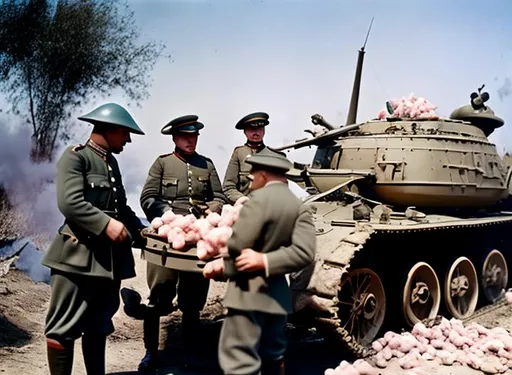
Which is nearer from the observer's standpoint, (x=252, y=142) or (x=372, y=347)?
(x=372, y=347)

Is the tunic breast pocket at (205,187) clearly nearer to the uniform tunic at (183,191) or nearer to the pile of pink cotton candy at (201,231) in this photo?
the uniform tunic at (183,191)

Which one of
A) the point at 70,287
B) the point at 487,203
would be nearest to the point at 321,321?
the point at 70,287

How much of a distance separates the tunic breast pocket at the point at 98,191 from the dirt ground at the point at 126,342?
1.71 metres

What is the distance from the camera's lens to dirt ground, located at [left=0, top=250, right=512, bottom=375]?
16.5ft

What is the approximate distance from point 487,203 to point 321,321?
373cm

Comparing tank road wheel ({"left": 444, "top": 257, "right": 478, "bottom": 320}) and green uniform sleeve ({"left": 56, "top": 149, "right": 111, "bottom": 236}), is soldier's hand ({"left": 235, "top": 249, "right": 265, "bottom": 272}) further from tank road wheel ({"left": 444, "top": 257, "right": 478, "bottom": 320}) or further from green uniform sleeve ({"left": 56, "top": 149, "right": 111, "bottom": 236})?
tank road wheel ({"left": 444, "top": 257, "right": 478, "bottom": 320})

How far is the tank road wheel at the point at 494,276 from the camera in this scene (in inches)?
291

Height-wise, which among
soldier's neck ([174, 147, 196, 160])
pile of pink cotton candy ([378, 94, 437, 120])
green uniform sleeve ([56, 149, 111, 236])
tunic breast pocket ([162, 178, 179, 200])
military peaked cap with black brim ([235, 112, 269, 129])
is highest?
pile of pink cotton candy ([378, 94, 437, 120])

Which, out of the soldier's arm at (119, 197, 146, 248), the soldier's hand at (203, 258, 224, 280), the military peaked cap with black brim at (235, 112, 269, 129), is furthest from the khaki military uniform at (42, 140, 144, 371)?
the military peaked cap with black brim at (235, 112, 269, 129)

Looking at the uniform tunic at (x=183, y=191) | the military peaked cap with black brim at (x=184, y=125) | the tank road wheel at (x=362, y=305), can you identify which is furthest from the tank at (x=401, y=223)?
the military peaked cap with black brim at (x=184, y=125)

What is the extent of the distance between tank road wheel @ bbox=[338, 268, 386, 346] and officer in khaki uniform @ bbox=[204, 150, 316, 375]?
1.99 m

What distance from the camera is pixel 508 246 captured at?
8.12 metres

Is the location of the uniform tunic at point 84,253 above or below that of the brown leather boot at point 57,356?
above

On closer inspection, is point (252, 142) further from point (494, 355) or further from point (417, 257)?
point (494, 355)
